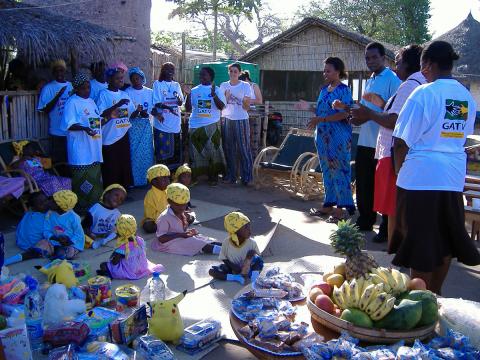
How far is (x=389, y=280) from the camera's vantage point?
2.98 metres

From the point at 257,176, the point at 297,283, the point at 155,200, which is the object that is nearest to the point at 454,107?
the point at 297,283

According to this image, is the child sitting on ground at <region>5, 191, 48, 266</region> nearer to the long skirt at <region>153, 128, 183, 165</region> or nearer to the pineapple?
the long skirt at <region>153, 128, 183, 165</region>

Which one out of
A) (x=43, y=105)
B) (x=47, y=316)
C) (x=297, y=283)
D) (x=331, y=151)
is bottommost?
(x=47, y=316)

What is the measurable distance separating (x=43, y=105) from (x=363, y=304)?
5.83 metres

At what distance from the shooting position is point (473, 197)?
5.85 meters

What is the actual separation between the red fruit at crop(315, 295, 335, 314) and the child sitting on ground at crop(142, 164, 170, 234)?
3625 millimetres

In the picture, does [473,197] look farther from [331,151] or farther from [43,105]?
[43,105]

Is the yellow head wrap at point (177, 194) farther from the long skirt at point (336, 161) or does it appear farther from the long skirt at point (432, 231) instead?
the long skirt at point (432, 231)

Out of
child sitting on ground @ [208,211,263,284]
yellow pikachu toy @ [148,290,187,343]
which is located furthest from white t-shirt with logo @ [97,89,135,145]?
yellow pikachu toy @ [148,290,187,343]

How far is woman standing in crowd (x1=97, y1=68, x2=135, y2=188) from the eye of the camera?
7324 millimetres

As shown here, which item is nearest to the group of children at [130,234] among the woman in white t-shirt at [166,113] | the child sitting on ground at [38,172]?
the child sitting on ground at [38,172]

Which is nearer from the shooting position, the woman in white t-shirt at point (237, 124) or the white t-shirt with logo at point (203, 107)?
the white t-shirt with logo at point (203, 107)

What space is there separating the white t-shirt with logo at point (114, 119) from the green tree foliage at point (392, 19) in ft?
63.0

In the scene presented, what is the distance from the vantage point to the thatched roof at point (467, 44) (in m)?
21.7
